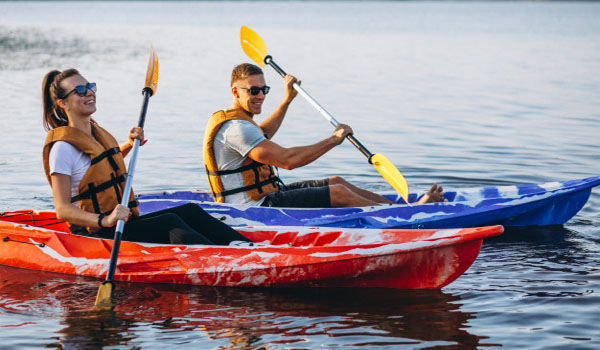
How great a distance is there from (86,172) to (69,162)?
0.14 m

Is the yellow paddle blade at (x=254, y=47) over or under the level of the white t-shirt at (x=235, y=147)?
over

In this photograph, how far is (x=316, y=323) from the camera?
447cm

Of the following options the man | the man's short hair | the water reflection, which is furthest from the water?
the man's short hair

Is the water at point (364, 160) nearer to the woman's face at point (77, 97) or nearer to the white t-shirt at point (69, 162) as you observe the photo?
the white t-shirt at point (69, 162)

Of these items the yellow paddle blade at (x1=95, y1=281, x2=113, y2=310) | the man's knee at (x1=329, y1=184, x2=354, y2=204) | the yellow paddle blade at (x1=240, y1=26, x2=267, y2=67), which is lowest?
the yellow paddle blade at (x1=95, y1=281, x2=113, y2=310)

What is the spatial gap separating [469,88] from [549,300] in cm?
1116

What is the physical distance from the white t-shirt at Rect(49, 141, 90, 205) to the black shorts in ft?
5.46

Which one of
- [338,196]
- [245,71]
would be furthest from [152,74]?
[338,196]

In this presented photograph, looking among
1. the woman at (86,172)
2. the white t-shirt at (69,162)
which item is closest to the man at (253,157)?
the woman at (86,172)

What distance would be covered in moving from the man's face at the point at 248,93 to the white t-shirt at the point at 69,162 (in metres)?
1.47

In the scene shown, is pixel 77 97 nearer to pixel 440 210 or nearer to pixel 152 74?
pixel 152 74

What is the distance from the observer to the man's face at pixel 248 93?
5.72m

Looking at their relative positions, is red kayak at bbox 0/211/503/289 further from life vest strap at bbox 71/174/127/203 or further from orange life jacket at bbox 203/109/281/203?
orange life jacket at bbox 203/109/281/203

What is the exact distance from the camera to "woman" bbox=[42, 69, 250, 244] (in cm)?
449
